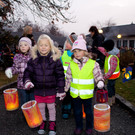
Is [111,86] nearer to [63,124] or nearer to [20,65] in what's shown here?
[63,124]

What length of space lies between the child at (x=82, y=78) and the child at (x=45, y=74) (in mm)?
217

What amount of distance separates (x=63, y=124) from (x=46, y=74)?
126 cm

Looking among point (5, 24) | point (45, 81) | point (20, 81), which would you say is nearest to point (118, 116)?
point (45, 81)

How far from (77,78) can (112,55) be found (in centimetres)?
164

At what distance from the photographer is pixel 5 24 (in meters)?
10.9

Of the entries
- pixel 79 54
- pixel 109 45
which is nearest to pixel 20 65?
pixel 79 54

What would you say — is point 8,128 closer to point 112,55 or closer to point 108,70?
point 108,70

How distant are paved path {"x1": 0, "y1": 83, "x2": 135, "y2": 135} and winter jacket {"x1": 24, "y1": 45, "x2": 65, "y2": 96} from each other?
0.85 metres

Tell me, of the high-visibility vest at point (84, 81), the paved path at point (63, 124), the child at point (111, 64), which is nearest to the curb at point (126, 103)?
the paved path at point (63, 124)

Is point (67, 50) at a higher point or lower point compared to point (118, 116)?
higher

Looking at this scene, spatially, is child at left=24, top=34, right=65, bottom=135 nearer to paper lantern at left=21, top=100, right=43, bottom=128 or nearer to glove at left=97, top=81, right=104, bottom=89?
paper lantern at left=21, top=100, right=43, bottom=128

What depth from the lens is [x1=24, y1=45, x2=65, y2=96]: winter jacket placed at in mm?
3150

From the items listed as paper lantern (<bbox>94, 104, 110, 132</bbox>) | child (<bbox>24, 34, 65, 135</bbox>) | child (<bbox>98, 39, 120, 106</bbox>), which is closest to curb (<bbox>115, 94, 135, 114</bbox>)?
child (<bbox>98, 39, 120, 106</bbox>)

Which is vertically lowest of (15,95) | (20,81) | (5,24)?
(15,95)
